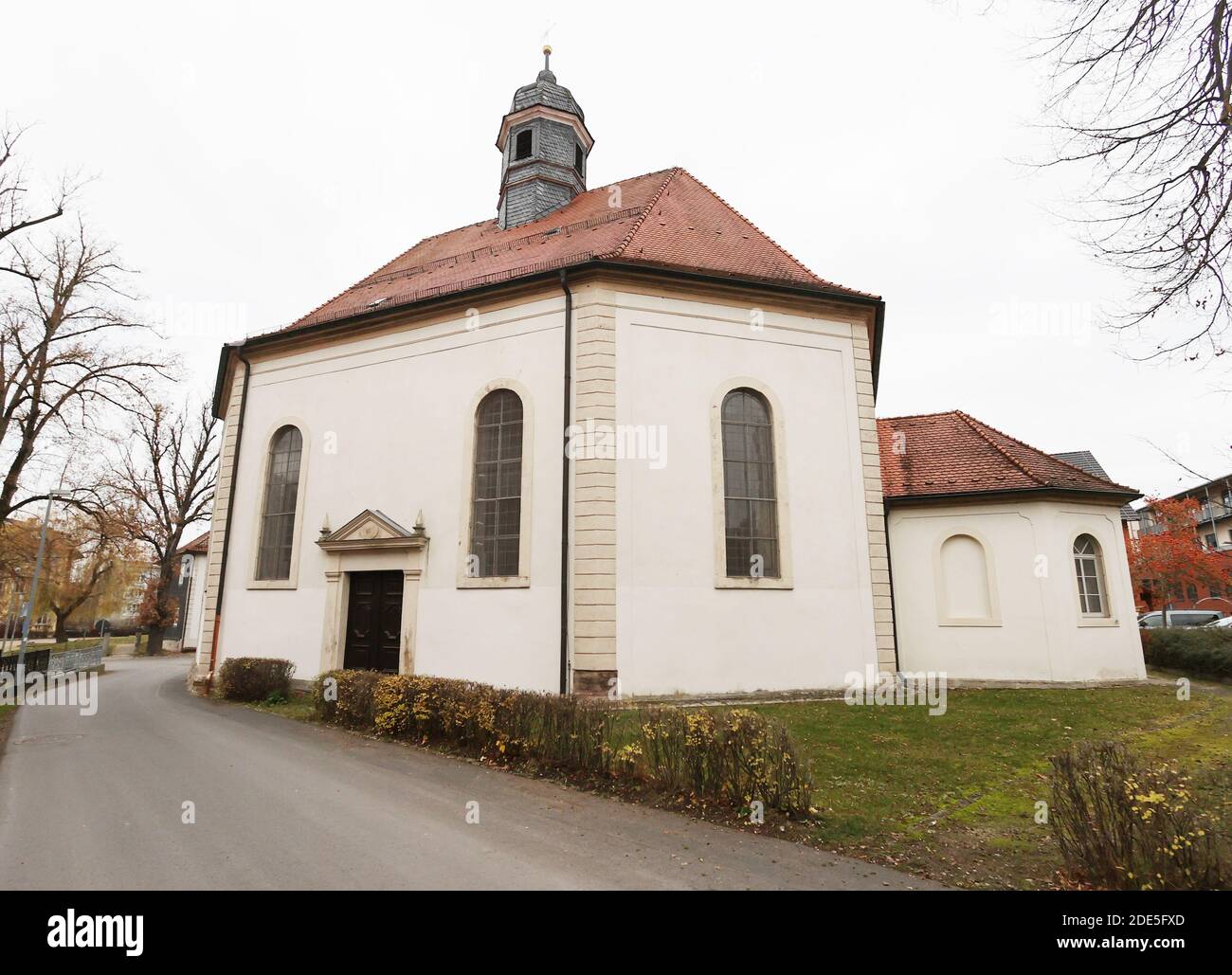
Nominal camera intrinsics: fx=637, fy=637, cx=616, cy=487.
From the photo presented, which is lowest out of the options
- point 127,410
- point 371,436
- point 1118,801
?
point 1118,801

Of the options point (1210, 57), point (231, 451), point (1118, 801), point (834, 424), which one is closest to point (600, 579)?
point (834, 424)

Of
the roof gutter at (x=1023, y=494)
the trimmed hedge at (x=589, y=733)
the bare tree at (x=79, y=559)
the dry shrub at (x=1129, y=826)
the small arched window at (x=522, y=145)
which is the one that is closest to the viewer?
the dry shrub at (x=1129, y=826)

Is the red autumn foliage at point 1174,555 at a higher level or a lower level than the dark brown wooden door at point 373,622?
higher

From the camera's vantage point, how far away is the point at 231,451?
53.0ft

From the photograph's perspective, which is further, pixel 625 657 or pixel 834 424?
pixel 834 424

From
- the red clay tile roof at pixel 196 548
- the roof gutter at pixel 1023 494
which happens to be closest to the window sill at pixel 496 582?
the roof gutter at pixel 1023 494

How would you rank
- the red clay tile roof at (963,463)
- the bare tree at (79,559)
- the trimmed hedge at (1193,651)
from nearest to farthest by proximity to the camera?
the red clay tile roof at (963,463), the trimmed hedge at (1193,651), the bare tree at (79,559)

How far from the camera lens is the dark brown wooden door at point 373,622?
13.2m

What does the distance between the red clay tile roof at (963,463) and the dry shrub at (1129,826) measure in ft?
38.2

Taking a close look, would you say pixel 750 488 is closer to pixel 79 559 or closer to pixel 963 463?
pixel 963 463

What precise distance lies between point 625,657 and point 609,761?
4190 millimetres

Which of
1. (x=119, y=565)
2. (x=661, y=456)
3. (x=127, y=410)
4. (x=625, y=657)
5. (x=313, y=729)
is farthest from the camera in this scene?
(x=119, y=565)

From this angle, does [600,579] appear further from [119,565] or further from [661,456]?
[119,565]

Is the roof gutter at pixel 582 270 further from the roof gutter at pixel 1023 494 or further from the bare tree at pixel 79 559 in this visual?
the bare tree at pixel 79 559
